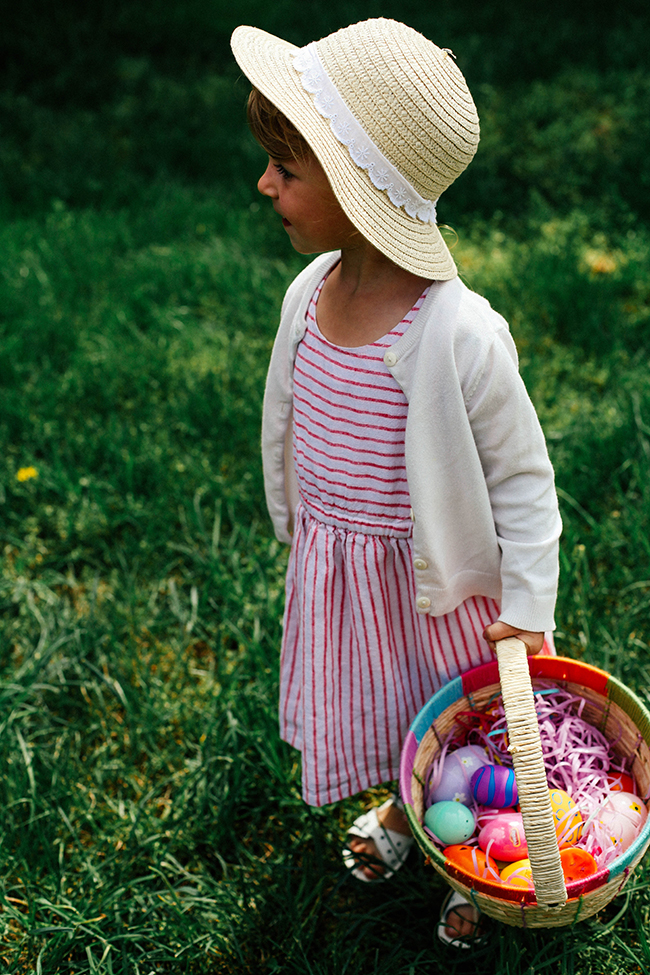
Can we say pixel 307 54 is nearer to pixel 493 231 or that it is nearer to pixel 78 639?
pixel 78 639

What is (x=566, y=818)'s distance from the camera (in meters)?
1.67

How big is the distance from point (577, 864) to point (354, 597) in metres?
0.61

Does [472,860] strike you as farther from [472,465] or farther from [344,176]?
[344,176]

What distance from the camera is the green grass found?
195cm

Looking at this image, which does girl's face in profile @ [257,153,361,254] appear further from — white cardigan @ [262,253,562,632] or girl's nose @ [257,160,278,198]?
white cardigan @ [262,253,562,632]

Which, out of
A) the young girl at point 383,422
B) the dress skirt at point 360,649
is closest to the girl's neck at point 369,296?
the young girl at point 383,422

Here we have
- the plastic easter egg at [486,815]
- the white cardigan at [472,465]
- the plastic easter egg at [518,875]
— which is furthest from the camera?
the plastic easter egg at [486,815]

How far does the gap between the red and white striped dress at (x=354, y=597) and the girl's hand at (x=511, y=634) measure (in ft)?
0.47

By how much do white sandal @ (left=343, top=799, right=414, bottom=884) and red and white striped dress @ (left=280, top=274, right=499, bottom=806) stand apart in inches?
6.7

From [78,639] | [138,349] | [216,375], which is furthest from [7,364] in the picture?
[78,639]

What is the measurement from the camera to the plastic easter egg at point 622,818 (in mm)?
1644

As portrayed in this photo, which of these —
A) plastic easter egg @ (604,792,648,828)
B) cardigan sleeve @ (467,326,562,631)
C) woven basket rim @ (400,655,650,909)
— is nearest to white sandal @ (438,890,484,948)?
woven basket rim @ (400,655,650,909)

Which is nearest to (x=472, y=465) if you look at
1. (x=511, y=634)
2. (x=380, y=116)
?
(x=511, y=634)

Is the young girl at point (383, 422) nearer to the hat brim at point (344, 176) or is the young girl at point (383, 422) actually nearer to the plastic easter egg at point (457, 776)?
the hat brim at point (344, 176)
